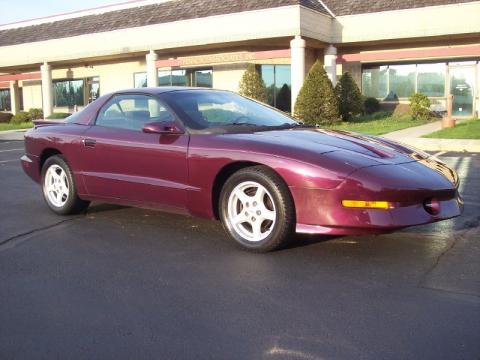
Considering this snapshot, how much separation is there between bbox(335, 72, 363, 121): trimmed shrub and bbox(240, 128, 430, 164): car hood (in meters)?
17.1

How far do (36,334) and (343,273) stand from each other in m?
2.07

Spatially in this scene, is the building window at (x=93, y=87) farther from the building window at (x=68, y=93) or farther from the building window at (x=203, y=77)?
the building window at (x=203, y=77)

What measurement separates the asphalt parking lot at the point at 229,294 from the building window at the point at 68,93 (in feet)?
94.9

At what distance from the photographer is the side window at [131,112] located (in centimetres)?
551

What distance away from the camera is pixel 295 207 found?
447 cm

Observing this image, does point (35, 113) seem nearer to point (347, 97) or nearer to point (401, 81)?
point (347, 97)

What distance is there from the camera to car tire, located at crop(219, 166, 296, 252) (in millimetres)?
4496

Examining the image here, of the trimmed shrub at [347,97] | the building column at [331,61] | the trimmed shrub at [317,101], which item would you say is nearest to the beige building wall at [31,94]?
the building column at [331,61]

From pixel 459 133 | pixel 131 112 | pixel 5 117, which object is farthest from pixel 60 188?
pixel 5 117

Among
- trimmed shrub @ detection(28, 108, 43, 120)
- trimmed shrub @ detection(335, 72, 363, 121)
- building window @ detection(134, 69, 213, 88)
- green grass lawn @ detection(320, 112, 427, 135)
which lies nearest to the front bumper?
green grass lawn @ detection(320, 112, 427, 135)

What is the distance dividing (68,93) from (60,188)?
96.6 ft

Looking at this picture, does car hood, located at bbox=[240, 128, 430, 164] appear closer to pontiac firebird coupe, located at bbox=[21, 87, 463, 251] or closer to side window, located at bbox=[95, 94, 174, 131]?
pontiac firebird coupe, located at bbox=[21, 87, 463, 251]

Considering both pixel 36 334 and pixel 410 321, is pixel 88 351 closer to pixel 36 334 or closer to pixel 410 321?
pixel 36 334

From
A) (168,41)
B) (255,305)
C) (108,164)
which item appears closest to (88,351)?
(255,305)
